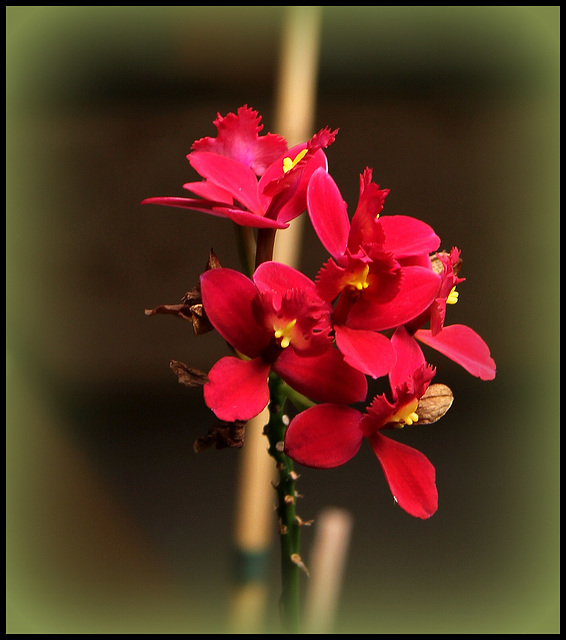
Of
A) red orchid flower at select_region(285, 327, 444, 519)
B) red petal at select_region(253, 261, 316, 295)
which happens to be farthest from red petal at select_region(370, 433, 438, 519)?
red petal at select_region(253, 261, 316, 295)

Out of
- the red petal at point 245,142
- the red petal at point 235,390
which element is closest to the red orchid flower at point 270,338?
the red petal at point 235,390

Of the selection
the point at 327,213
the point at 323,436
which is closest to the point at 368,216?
the point at 327,213

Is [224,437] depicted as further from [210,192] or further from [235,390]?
[210,192]

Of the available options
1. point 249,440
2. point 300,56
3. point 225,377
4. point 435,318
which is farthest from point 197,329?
point 300,56

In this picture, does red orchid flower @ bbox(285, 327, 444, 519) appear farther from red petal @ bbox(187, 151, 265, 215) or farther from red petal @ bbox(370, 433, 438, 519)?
red petal @ bbox(187, 151, 265, 215)

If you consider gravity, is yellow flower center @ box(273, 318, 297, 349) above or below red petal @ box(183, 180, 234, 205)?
below

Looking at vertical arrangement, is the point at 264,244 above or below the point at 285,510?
above
